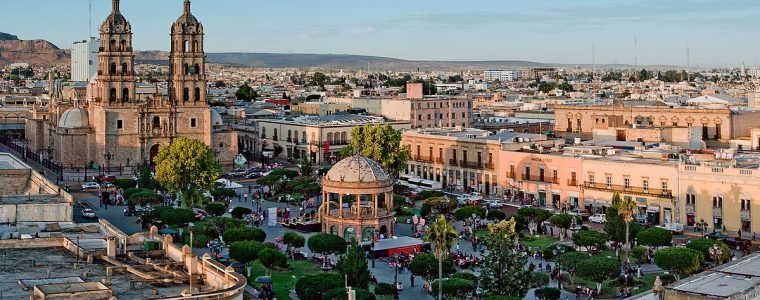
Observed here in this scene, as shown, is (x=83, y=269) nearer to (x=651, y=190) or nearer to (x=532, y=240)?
(x=532, y=240)

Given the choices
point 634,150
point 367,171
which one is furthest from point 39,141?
point 634,150

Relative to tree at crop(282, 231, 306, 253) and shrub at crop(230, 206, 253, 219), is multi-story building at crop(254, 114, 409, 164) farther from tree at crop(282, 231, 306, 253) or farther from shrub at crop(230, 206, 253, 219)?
tree at crop(282, 231, 306, 253)

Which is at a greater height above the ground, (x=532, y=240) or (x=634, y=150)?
(x=634, y=150)

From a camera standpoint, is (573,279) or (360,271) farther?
(573,279)

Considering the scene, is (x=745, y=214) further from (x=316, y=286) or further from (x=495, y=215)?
(x=316, y=286)

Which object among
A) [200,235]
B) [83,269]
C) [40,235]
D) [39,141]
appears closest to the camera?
[83,269]

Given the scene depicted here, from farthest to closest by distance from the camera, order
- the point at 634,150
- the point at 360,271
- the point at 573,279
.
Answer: the point at 634,150 < the point at 573,279 < the point at 360,271

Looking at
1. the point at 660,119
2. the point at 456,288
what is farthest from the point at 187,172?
the point at 660,119
